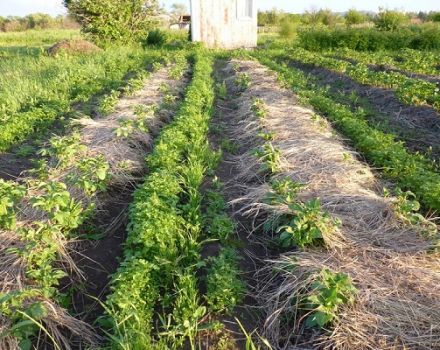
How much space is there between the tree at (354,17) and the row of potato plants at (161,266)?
1059 inches

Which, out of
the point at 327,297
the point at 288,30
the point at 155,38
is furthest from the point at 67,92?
the point at 288,30

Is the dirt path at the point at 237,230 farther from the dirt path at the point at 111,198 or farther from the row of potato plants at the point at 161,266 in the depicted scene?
the dirt path at the point at 111,198

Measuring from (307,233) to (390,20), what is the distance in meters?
23.2

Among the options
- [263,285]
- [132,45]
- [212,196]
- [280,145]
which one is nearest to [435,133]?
[280,145]

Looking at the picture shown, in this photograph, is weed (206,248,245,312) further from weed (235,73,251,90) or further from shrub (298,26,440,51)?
shrub (298,26,440,51)

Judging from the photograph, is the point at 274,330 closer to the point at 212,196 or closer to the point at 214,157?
the point at 212,196

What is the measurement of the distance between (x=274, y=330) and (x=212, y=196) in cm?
206

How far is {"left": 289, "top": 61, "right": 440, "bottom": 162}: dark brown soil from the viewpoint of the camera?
21.0 feet

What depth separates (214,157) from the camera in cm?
564

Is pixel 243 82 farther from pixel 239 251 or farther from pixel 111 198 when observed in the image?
pixel 239 251

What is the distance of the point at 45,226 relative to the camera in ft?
11.2

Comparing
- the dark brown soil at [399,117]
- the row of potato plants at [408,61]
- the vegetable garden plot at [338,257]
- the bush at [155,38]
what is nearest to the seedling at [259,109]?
the vegetable garden plot at [338,257]

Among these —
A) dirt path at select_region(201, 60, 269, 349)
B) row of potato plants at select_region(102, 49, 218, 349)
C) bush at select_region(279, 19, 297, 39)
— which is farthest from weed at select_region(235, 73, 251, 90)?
bush at select_region(279, 19, 297, 39)

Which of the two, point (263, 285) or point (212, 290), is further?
point (263, 285)
